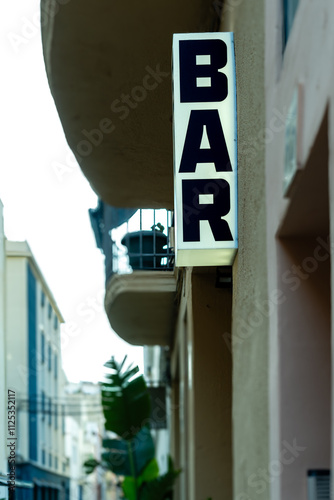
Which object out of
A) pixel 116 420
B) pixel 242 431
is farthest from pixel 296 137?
pixel 116 420

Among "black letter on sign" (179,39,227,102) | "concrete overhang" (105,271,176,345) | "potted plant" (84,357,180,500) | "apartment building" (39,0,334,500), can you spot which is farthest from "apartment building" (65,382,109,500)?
"black letter on sign" (179,39,227,102)

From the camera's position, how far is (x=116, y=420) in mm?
9539

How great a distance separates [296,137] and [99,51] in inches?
150

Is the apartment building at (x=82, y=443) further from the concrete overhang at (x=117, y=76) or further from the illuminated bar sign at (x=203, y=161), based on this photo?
the illuminated bar sign at (x=203, y=161)

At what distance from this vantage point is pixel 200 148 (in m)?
5.32

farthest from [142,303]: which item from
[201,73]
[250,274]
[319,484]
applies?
[319,484]

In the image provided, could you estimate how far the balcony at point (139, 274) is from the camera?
11.3 m

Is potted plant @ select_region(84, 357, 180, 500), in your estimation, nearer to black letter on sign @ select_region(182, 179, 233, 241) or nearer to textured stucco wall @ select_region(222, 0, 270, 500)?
textured stucco wall @ select_region(222, 0, 270, 500)

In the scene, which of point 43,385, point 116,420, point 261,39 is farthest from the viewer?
point 43,385

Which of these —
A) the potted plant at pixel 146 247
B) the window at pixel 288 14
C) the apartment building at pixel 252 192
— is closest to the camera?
the apartment building at pixel 252 192

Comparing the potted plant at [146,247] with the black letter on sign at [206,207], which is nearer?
the black letter on sign at [206,207]

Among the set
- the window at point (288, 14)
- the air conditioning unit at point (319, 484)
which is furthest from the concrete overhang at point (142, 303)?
the air conditioning unit at point (319, 484)

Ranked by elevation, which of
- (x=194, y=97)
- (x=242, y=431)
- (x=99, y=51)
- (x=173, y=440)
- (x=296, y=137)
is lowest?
(x=173, y=440)

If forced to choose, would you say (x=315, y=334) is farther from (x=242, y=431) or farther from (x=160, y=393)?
(x=160, y=393)
